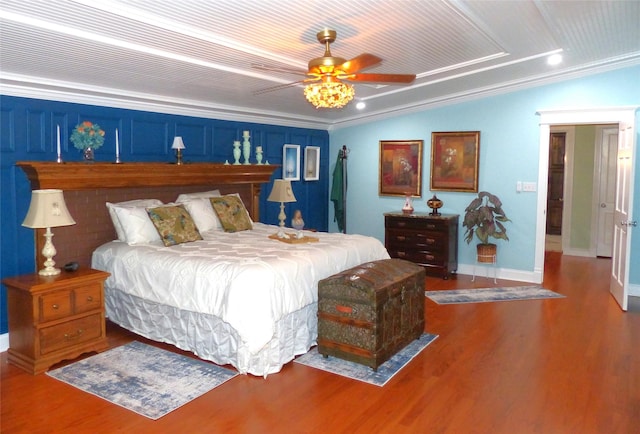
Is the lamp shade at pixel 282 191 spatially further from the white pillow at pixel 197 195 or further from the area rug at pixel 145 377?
the area rug at pixel 145 377

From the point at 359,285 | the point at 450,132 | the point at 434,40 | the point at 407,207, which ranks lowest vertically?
the point at 359,285

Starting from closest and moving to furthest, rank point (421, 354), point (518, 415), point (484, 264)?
point (518, 415), point (421, 354), point (484, 264)

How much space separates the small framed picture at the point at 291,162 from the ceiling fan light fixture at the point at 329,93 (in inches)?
147

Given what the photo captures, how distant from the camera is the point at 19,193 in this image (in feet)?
13.8

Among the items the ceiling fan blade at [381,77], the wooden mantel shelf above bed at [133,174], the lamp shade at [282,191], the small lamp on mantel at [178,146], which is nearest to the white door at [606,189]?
the lamp shade at [282,191]

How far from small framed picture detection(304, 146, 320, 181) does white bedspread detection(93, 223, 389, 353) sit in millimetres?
2970

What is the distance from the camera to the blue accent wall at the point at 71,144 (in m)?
4.12

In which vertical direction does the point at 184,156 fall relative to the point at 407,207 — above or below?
above

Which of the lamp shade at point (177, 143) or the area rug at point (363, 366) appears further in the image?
the lamp shade at point (177, 143)

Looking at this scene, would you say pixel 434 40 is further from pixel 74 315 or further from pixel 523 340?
pixel 74 315

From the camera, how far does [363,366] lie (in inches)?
151

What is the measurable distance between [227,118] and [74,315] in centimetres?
316

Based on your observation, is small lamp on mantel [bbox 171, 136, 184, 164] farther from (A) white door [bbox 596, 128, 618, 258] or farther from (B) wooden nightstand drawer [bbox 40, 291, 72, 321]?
(A) white door [bbox 596, 128, 618, 258]

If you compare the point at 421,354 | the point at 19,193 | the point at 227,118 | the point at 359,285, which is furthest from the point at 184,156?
the point at 421,354
